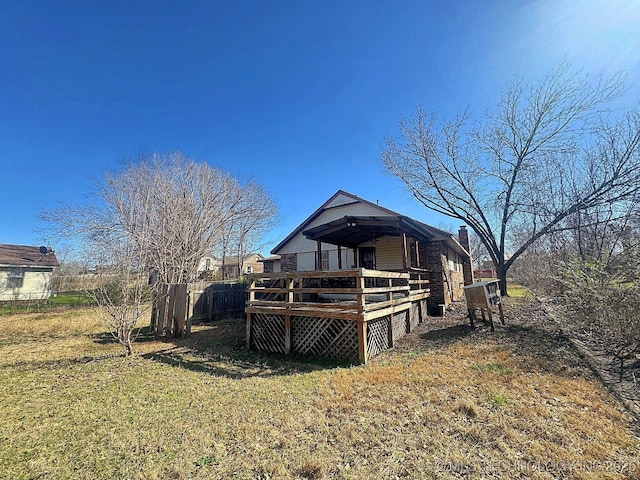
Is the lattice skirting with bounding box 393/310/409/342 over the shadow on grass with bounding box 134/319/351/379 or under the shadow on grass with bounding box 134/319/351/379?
over

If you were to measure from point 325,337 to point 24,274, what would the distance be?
2343 centimetres

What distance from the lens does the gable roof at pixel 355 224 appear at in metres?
9.59

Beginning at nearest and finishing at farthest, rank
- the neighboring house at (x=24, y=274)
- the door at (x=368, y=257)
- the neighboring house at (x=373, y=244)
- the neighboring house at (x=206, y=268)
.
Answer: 1. the neighboring house at (x=373, y=244)
2. the door at (x=368, y=257)
3. the neighboring house at (x=24, y=274)
4. the neighboring house at (x=206, y=268)

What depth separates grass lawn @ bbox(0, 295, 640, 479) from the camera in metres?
2.57

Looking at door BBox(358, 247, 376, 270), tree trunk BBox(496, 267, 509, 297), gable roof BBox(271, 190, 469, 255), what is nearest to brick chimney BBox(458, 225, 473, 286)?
tree trunk BBox(496, 267, 509, 297)

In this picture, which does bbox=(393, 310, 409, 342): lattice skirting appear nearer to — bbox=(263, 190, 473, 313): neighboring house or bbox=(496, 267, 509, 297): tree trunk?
bbox=(263, 190, 473, 313): neighboring house

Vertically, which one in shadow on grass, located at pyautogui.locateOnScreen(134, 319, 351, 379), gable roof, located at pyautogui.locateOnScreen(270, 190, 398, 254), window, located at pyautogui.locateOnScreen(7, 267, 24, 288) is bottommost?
shadow on grass, located at pyautogui.locateOnScreen(134, 319, 351, 379)

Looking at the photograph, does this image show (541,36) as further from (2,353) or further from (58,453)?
(2,353)

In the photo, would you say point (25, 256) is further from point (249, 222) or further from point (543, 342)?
point (543, 342)

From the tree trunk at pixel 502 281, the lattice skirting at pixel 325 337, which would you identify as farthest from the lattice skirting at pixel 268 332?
the tree trunk at pixel 502 281

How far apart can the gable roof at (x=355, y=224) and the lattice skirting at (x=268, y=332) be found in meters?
4.08

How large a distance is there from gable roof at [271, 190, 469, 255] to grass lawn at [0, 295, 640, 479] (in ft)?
14.9

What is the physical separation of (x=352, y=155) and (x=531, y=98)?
10.5m

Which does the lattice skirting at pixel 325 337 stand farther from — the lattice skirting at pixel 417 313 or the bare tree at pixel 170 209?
the bare tree at pixel 170 209
